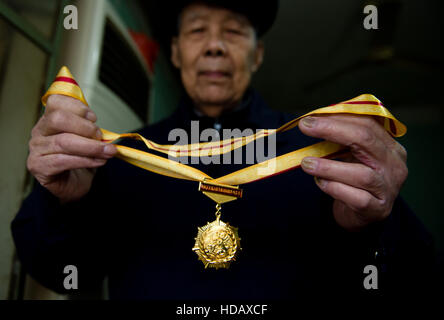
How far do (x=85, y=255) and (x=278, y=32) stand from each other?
274cm

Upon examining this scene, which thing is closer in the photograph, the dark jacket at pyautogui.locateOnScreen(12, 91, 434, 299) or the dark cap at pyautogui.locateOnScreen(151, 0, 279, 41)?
the dark jacket at pyautogui.locateOnScreen(12, 91, 434, 299)

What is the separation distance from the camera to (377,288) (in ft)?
2.82

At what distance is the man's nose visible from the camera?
121cm

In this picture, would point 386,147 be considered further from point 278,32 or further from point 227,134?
point 278,32

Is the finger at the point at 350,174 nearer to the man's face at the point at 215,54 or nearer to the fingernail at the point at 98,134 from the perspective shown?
the fingernail at the point at 98,134

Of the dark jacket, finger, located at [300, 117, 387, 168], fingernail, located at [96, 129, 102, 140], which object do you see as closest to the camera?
finger, located at [300, 117, 387, 168]

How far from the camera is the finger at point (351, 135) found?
0.66m

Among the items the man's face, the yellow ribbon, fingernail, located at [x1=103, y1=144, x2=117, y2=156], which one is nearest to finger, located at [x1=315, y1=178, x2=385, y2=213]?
the yellow ribbon

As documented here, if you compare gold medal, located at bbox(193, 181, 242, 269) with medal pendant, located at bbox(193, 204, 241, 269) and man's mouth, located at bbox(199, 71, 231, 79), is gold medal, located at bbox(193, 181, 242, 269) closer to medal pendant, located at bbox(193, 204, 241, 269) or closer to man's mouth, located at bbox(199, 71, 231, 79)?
medal pendant, located at bbox(193, 204, 241, 269)

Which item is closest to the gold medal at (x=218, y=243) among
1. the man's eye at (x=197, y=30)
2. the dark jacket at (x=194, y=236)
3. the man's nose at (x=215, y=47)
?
the dark jacket at (x=194, y=236)

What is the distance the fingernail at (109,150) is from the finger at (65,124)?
52mm

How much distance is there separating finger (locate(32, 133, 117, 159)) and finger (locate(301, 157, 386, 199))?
1.79 feet

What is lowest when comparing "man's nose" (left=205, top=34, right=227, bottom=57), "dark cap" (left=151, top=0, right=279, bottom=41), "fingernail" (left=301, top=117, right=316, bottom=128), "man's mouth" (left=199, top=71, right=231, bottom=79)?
"fingernail" (left=301, top=117, right=316, bottom=128)
